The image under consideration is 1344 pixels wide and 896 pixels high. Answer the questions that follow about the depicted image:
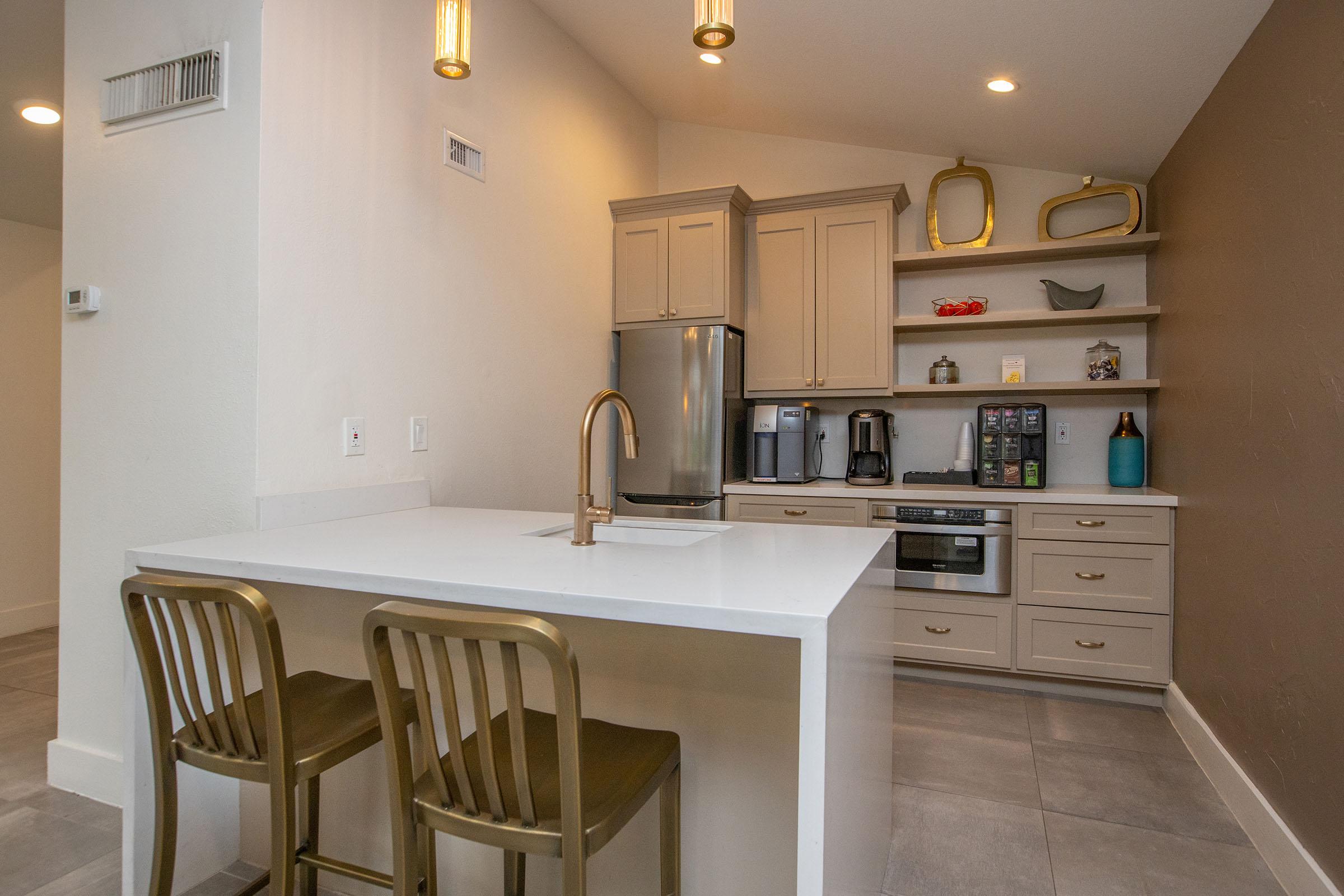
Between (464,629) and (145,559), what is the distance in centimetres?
98

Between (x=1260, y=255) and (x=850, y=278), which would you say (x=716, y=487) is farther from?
(x=1260, y=255)

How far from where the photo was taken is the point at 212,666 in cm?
133

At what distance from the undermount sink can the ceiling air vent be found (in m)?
1.47

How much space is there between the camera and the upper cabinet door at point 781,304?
3.84 meters

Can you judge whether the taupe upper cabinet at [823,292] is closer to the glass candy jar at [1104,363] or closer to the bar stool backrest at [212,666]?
the glass candy jar at [1104,363]

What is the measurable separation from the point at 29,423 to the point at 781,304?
4008 millimetres

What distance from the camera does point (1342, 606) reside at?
5.43 feet

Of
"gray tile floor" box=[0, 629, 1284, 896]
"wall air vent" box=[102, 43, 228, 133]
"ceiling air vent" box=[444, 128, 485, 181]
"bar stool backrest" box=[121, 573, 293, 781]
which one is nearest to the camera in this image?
"bar stool backrest" box=[121, 573, 293, 781]

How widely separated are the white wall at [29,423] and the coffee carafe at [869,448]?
4025mm

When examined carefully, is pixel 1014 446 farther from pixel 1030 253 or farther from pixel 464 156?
pixel 464 156

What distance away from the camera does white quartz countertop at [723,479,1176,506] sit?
309cm

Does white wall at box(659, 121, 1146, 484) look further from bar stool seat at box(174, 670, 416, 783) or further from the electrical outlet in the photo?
bar stool seat at box(174, 670, 416, 783)

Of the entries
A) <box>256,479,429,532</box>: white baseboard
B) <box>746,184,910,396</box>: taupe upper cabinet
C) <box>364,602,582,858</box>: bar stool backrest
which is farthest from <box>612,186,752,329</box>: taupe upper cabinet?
<box>364,602,582,858</box>: bar stool backrest

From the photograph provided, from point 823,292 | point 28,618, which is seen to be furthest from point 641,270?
point 28,618
